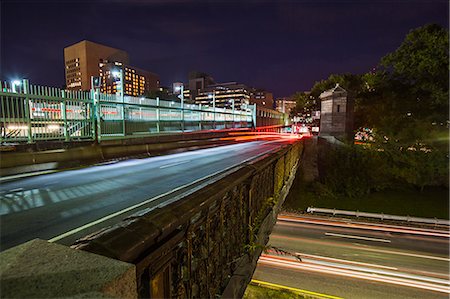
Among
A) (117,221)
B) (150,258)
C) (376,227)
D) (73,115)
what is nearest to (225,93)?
(376,227)

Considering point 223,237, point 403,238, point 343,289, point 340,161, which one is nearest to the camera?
point 223,237

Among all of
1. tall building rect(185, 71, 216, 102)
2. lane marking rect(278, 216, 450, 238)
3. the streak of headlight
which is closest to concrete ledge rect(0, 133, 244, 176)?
the streak of headlight

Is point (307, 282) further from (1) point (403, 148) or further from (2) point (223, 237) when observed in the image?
(1) point (403, 148)

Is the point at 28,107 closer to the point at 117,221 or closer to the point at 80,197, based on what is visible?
the point at 80,197

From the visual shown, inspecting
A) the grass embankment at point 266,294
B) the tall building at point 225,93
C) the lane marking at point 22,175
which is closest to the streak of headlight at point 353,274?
the grass embankment at point 266,294

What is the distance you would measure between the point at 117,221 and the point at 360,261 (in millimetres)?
16756

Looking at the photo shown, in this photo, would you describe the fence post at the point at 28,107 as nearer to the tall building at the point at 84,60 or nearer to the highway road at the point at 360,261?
the highway road at the point at 360,261

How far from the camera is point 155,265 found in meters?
1.58

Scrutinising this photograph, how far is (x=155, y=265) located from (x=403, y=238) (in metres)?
23.2

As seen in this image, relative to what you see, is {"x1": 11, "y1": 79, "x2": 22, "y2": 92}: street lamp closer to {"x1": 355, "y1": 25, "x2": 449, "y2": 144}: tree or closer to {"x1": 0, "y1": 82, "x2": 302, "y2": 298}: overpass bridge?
{"x1": 0, "y1": 82, "x2": 302, "y2": 298}: overpass bridge

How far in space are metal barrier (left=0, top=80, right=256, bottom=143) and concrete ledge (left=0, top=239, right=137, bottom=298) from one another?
9919mm

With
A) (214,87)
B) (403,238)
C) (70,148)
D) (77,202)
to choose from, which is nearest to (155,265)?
(77,202)

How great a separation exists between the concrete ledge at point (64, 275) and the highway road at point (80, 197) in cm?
106

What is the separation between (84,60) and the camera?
65375 mm
